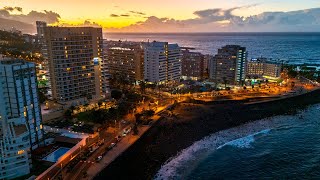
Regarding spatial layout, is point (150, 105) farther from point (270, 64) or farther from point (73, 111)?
point (270, 64)

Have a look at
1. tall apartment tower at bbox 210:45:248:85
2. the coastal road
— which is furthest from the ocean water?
tall apartment tower at bbox 210:45:248:85

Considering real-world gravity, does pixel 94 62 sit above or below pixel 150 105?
above

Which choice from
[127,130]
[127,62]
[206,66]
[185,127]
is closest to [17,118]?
[127,130]

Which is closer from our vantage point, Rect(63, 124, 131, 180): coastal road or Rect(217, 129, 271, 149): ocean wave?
Rect(63, 124, 131, 180): coastal road

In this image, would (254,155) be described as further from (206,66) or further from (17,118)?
(206,66)

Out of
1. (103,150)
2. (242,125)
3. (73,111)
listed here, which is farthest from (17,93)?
(242,125)

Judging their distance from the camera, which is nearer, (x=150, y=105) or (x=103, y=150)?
(x=103, y=150)

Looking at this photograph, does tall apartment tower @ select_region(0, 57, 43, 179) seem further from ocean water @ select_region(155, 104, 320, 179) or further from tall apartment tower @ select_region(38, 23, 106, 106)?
tall apartment tower @ select_region(38, 23, 106, 106)
